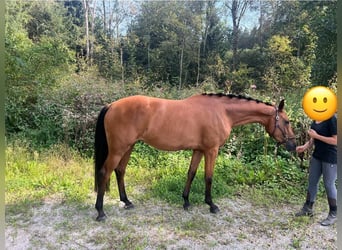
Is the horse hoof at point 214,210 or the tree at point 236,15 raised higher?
the tree at point 236,15

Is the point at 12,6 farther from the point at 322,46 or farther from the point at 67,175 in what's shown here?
the point at 322,46

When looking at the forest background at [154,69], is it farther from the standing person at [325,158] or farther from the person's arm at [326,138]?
the person's arm at [326,138]

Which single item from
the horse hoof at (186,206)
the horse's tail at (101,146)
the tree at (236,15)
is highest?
the tree at (236,15)

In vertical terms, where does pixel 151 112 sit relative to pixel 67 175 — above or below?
above

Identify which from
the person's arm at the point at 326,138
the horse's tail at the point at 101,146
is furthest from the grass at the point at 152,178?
the person's arm at the point at 326,138

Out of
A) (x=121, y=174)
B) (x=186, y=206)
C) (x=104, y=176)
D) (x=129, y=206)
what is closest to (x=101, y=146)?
(x=104, y=176)

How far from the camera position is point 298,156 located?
16.0ft

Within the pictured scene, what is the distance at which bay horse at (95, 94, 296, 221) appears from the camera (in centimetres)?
335

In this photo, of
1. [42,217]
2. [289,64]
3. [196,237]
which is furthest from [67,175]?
[289,64]

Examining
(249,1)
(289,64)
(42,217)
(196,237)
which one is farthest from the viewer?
(249,1)

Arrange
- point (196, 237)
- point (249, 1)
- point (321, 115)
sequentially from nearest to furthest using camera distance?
point (321, 115) → point (196, 237) → point (249, 1)

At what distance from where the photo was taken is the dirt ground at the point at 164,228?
9.55 feet

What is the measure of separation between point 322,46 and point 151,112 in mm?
5225

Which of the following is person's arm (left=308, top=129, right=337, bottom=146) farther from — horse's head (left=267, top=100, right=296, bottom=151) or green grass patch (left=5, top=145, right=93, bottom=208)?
green grass patch (left=5, top=145, right=93, bottom=208)
